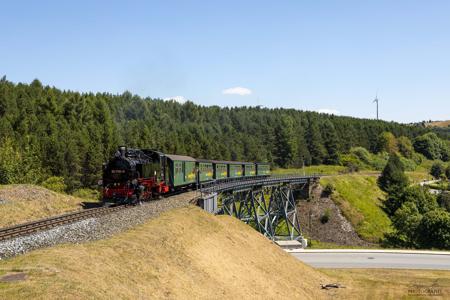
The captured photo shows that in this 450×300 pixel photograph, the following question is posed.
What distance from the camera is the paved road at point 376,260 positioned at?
131ft

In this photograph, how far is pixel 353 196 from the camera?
81.9m

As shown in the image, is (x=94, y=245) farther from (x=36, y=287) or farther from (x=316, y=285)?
(x=316, y=285)

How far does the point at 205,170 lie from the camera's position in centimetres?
5325

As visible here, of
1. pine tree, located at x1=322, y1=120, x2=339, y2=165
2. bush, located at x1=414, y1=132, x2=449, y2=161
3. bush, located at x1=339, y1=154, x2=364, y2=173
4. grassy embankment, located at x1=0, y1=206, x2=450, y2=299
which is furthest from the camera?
bush, located at x1=414, y1=132, x2=449, y2=161

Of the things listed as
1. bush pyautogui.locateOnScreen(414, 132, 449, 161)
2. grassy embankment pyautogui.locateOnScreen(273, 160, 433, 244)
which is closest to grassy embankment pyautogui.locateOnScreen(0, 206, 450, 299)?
grassy embankment pyautogui.locateOnScreen(273, 160, 433, 244)

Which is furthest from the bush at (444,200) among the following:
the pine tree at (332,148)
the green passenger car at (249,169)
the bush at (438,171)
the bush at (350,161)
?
the bush at (438,171)

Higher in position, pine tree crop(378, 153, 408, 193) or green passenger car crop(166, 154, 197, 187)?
green passenger car crop(166, 154, 197, 187)

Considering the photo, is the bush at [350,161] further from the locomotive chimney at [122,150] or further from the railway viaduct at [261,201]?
the locomotive chimney at [122,150]

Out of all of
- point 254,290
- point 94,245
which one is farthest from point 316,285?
point 94,245

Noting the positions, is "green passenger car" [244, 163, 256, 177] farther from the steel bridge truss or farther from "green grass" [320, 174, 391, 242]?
"green grass" [320, 174, 391, 242]

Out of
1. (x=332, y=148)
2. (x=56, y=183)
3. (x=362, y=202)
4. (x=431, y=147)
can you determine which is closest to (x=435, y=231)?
(x=362, y=202)

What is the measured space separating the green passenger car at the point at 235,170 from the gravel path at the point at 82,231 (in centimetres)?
3334

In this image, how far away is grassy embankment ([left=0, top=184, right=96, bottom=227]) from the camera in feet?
97.6

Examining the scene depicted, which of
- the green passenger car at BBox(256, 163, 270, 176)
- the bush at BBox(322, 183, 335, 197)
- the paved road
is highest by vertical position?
the green passenger car at BBox(256, 163, 270, 176)
